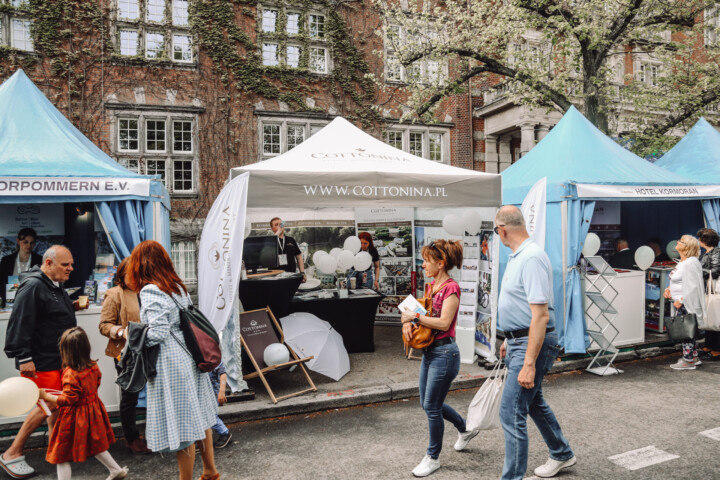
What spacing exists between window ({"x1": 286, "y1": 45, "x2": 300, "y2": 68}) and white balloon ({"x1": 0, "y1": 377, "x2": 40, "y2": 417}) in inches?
522

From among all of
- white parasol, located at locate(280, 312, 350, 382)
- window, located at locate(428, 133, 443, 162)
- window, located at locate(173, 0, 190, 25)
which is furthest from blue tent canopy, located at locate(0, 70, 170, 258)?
window, located at locate(428, 133, 443, 162)

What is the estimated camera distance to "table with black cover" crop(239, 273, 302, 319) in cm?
657

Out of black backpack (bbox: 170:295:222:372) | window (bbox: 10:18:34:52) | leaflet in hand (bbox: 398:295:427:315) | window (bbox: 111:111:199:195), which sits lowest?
black backpack (bbox: 170:295:222:372)

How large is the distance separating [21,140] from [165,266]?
12.4ft

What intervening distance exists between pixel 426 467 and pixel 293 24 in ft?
46.3

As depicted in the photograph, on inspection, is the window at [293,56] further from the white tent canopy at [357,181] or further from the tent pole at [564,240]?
the tent pole at [564,240]

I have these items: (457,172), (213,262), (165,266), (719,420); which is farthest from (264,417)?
(719,420)

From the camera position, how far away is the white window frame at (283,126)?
14297 mm

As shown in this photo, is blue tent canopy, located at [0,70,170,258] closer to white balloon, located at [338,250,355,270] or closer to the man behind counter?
the man behind counter

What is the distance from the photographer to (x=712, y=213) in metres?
8.23

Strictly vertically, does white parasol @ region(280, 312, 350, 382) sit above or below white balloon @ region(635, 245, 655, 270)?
below

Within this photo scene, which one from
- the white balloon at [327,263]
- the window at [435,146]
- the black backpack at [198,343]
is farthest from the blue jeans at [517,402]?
the window at [435,146]

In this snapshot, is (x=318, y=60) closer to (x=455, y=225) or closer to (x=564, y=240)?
(x=455, y=225)

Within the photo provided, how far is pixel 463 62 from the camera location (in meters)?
12.6
